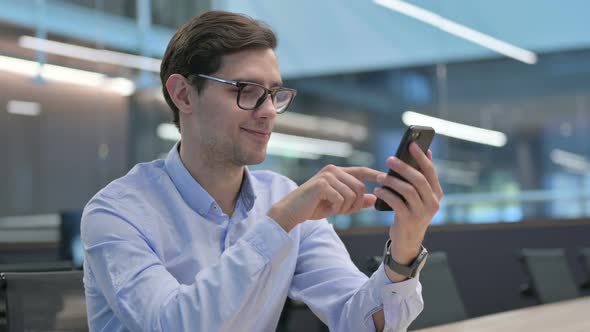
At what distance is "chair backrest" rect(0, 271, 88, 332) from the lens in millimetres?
1777

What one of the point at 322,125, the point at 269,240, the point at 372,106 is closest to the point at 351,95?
the point at 372,106

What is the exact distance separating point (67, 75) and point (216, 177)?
544 centimetres

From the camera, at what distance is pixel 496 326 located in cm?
200

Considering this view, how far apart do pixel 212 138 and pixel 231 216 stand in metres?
0.18

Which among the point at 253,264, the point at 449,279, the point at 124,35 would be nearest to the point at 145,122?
the point at 124,35

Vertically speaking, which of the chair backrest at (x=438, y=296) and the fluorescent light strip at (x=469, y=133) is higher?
the chair backrest at (x=438, y=296)

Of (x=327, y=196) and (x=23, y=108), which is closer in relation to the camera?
(x=327, y=196)

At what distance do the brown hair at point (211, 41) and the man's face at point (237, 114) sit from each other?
0.7 inches

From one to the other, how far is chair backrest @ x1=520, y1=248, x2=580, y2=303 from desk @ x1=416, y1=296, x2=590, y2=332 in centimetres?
107

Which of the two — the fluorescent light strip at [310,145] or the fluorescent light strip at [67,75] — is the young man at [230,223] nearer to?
the fluorescent light strip at [67,75]

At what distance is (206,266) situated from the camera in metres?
1.51

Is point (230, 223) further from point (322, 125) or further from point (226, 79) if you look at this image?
point (322, 125)

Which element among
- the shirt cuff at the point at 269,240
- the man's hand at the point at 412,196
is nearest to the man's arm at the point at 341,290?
the man's hand at the point at 412,196

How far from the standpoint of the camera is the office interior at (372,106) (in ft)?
20.4
